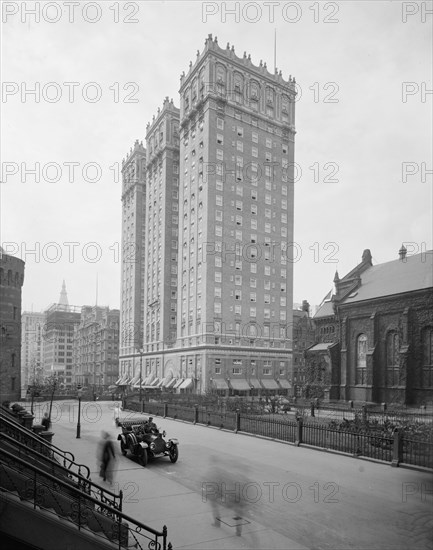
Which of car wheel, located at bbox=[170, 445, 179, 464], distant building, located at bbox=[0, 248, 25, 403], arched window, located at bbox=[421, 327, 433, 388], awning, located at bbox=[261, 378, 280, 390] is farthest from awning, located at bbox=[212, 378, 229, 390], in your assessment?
arched window, located at bbox=[421, 327, 433, 388]

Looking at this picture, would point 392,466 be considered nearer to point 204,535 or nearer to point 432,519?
point 432,519

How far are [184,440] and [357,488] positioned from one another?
39.5 ft

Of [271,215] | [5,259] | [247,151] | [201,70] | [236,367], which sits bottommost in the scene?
[236,367]

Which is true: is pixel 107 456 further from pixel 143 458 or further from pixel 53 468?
pixel 53 468

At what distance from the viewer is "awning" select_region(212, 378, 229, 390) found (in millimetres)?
65000

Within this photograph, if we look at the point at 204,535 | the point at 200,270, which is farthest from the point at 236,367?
the point at 204,535

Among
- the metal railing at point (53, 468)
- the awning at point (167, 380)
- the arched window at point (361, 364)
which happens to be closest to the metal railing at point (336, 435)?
the metal railing at point (53, 468)

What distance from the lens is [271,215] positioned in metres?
74.6

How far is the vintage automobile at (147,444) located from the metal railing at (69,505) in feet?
28.6

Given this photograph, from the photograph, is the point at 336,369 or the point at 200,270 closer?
the point at 336,369

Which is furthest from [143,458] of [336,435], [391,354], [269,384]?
[269,384]

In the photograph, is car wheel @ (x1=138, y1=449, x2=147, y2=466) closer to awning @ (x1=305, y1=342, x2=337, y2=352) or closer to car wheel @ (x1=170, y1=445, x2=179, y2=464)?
car wheel @ (x1=170, y1=445, x2=179, y2=464)

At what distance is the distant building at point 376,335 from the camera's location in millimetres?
17750

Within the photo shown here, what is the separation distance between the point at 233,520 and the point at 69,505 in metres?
4.45
